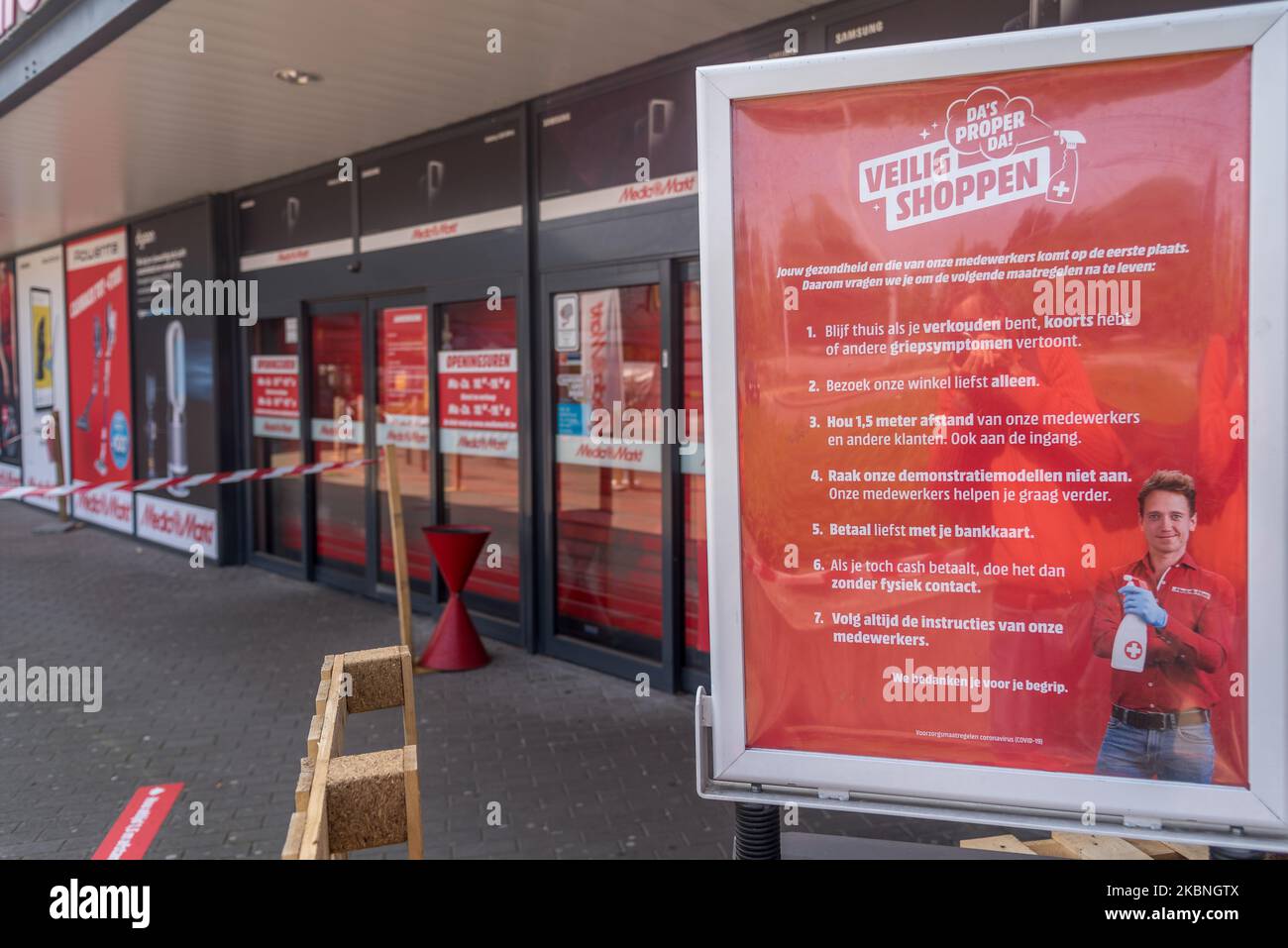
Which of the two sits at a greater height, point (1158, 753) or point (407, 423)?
point (407, 423)

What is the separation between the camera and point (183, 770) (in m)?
5.39

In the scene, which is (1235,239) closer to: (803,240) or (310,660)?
(803,240)

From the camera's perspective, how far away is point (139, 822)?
472 centimetres

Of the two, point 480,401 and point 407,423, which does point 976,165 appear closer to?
point 480,401

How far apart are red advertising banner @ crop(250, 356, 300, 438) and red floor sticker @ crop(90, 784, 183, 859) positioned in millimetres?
5728

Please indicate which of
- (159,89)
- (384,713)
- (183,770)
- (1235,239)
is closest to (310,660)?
(384,713)

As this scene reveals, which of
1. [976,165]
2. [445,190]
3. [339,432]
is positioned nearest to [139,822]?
[976,165]

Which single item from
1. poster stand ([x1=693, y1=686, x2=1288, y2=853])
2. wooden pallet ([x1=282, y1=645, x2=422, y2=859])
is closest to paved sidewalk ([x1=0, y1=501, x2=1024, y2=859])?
poster stand ([x1=693, y1=686, x2=1288, y2=853])

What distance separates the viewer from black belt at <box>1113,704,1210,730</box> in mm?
2137

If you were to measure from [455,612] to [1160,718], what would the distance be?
560 centimetres

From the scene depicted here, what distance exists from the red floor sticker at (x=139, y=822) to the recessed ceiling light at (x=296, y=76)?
4383 millimetres

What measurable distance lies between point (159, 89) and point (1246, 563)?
24.0 ft

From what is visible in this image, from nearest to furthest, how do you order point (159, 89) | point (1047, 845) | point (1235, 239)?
point (1235, 239) < point (1047, 845) < point (159, 89)

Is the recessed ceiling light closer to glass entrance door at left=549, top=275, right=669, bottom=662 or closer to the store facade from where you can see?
the store facade
